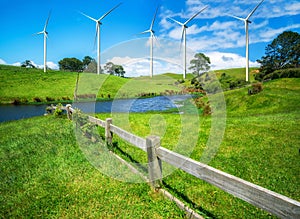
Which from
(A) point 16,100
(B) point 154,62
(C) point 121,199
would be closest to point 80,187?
(C) point 121,199

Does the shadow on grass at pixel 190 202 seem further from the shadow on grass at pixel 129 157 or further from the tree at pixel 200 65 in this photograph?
the tree at pixel 200 65

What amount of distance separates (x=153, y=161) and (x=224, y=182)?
1.95 metres

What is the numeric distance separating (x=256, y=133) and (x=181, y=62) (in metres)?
7.88

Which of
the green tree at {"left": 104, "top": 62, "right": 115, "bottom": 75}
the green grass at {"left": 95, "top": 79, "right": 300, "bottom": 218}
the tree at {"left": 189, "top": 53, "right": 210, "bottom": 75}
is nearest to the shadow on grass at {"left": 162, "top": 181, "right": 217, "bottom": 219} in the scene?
the green grass at {"left": 95, "top": 79, "right": 300, "bottom": 218}

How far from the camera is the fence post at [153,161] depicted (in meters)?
4.83

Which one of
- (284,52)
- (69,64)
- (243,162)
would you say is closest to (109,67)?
(243,162)

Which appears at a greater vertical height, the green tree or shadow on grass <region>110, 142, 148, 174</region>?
the green tree

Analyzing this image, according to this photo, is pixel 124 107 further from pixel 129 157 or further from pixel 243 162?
pixel 243 162

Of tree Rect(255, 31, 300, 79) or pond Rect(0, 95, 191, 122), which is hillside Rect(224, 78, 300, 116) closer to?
pond Rect(0, 95, 191, 122)

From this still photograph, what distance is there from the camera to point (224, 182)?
3.32 m

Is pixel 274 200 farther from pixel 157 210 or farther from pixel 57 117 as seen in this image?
pixel 57 117

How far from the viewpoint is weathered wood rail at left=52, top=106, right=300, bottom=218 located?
2524mm

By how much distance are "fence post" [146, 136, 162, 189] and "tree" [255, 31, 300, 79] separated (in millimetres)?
66487

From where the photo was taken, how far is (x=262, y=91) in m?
24.7
